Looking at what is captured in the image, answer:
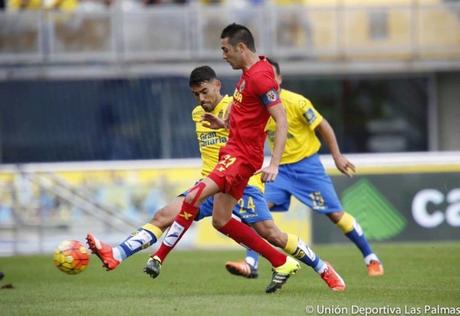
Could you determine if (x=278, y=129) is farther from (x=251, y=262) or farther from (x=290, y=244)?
(x=251, y=262)

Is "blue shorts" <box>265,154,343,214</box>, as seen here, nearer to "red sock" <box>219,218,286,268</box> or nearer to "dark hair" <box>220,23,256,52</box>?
"red sock" <box>219,218,286,268</box>

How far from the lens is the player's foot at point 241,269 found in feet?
40.3

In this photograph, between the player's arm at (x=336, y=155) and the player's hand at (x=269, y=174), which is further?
the player's arm at (x=336, y=155)

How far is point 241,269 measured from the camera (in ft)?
40.5

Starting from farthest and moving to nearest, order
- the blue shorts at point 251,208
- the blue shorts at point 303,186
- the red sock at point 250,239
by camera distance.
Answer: the blue shorts at point 303,186 < the blue shorts at point 251,208 < the red sock at point 250,239

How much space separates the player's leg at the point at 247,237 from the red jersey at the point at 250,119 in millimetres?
446

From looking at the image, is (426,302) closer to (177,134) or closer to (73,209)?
(73,209)

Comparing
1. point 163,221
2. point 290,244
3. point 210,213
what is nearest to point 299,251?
point 290,244

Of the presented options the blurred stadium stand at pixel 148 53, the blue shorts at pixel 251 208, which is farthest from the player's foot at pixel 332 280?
the blurred stadium stand at pixel 148 53

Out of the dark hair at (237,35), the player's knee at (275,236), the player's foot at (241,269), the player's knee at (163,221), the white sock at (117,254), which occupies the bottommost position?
the player's foot at (241,269)

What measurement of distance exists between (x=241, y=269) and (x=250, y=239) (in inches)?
63.8

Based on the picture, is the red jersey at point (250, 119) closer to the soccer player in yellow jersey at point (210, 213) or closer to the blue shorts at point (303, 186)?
the soccer player in yellow jersey at point (210, 213)

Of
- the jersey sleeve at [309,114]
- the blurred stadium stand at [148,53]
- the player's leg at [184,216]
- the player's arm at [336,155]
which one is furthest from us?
the blurred stadium stand at [148,53]

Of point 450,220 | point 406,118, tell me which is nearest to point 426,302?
point 450,220
